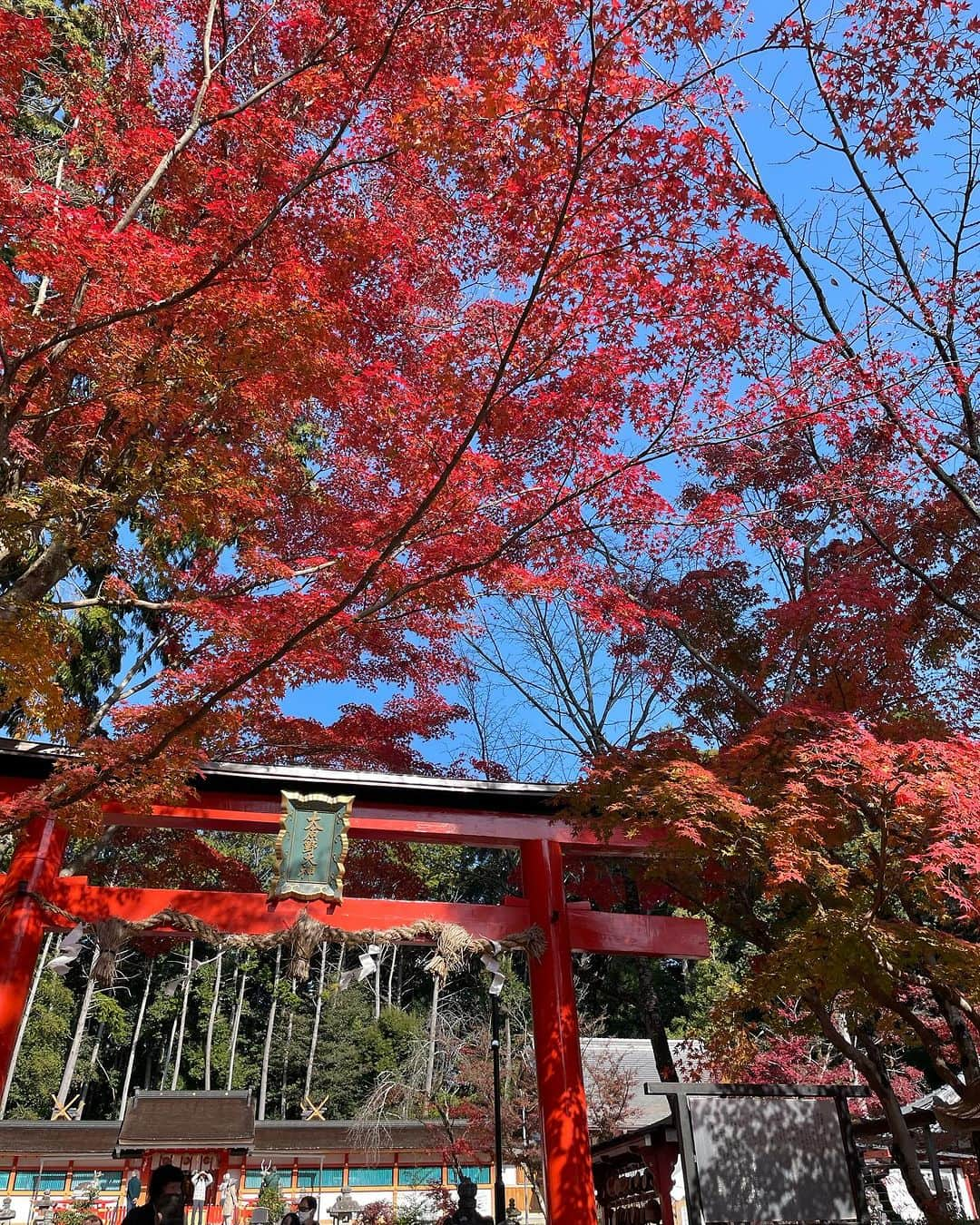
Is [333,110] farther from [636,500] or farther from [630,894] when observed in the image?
[630,894]

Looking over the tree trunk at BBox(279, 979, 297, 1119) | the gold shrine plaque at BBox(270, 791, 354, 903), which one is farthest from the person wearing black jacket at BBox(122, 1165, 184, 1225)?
the tree trunk at BBox(279, 979, 297, 1119)

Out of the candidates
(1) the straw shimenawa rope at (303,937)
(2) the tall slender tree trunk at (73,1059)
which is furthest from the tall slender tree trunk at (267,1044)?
(1) the straw shimenawa rope at (303,937)

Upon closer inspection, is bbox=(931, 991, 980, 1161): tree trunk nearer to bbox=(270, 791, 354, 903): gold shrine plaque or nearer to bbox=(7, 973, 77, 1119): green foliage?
bbox=(270, 791, 354, 903): gold shrine plaque

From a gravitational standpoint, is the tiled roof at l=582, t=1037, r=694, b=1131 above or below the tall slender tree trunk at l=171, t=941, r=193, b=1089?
below

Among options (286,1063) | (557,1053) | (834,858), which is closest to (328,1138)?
(286,1063)

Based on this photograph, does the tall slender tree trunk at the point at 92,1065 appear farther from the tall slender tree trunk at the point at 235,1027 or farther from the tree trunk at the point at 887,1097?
the tree trunk at the point at 887,1097

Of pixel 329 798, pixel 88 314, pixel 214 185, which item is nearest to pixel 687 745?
pixel 329 798

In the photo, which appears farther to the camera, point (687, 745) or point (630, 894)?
point (630, 894)

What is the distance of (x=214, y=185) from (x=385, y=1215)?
2257 cm

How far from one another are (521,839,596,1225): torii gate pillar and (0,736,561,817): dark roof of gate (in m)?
0.57

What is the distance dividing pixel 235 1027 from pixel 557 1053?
91.5ft

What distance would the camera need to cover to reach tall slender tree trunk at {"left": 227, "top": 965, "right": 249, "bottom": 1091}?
30.8 metres

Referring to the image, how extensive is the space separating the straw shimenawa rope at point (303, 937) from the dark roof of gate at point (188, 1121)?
40.1 feet

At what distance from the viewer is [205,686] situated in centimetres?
776
